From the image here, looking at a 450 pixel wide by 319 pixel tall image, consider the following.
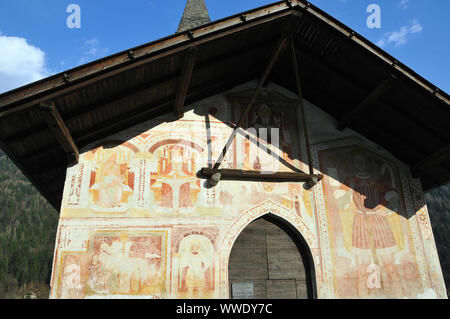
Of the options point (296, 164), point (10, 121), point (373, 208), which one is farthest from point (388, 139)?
point (10, 121)

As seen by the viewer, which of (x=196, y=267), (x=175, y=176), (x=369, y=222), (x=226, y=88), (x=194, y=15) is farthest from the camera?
(x=194, y=15)

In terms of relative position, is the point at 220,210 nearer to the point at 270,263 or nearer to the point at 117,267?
the point at 270,263

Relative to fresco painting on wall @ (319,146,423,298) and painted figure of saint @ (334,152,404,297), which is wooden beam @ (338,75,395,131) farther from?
painted figure of saint @ (334,152,404,297)

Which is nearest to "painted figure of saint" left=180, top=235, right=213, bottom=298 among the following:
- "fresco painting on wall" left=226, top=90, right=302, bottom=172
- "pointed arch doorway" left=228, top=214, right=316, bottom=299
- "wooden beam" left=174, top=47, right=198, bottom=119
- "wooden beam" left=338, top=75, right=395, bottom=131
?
"pointed arch doorway" left=228, top=214, right=316, bottom=299

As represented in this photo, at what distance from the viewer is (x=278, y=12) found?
716 centimetres

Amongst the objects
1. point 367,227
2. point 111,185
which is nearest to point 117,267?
point 111,185

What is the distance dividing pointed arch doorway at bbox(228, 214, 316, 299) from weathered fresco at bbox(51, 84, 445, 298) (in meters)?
0.21

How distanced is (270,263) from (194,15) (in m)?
10.3

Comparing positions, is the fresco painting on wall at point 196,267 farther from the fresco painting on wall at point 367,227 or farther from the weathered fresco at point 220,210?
the fresco painting on wall at point 367,227

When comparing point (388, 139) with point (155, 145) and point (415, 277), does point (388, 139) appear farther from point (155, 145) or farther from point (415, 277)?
point (155, 145)

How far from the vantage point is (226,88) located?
8852 millimetres

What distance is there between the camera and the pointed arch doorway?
23.9ft

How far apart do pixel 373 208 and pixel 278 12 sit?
177 inches
